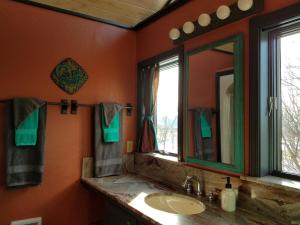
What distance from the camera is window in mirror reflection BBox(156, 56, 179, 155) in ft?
A: 7.76

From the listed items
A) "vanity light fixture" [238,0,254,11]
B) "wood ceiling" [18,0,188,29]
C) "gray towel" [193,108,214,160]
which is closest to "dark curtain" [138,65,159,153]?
"wood ceiling" [18,0,188,29]

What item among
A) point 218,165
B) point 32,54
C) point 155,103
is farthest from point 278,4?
point 32,54

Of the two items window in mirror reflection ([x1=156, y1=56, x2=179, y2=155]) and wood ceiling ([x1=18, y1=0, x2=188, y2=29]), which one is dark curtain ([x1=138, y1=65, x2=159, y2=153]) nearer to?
window in mirror reflection ([x1=156, y1=56, x2=179, y2=155])

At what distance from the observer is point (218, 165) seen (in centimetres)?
176

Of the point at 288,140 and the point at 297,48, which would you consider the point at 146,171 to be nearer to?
the point at 288,140

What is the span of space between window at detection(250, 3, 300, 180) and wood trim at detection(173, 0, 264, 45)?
6 cm

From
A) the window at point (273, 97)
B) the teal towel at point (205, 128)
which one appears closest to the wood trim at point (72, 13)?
the teal towel at point (205, 128)

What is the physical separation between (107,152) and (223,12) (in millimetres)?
1536

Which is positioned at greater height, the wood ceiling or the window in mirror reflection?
the wood ceiling

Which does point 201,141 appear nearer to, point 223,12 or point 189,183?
point 189,183

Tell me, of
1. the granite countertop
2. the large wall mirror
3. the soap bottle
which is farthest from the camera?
the large wall mirror

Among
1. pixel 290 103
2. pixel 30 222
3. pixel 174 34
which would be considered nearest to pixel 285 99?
pixel 290 103

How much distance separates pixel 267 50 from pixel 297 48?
16 cm

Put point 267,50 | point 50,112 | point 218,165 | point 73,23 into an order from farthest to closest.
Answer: point 73,23
point 50,112
point 218,165
point 267,50
